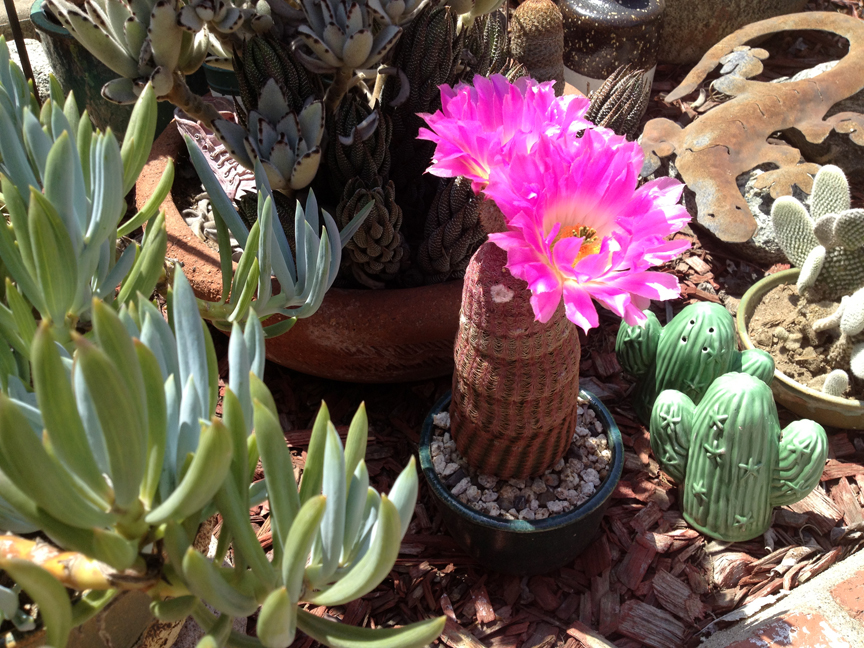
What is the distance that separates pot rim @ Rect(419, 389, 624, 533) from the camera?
1083 millimetres

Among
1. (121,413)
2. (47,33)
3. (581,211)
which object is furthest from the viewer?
(47,33)

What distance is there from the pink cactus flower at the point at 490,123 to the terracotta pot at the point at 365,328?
433mm

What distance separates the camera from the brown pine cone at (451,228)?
4.22ft

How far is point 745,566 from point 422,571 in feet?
1.83

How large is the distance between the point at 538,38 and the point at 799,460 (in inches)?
45.6

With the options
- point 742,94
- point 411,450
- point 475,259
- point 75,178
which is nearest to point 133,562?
point 75,178

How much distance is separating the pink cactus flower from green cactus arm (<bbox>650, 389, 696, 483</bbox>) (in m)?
0.55

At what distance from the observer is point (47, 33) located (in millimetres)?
1752

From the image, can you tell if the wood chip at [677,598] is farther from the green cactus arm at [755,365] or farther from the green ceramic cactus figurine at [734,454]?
the green cactus arm at [755,365]

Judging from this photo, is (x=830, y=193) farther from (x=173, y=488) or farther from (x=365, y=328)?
(x=173, y=488)

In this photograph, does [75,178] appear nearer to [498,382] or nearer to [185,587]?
[185,587]

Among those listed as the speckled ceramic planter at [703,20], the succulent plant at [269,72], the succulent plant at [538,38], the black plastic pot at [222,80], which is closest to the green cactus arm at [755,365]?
the succulent plant at [538,38]

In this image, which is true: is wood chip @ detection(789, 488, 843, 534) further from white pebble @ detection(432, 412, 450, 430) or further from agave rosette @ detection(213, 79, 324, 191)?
agave rosette @ detection(213, 79, 324, 191)

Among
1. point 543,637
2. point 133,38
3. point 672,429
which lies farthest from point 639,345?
point 133,38
